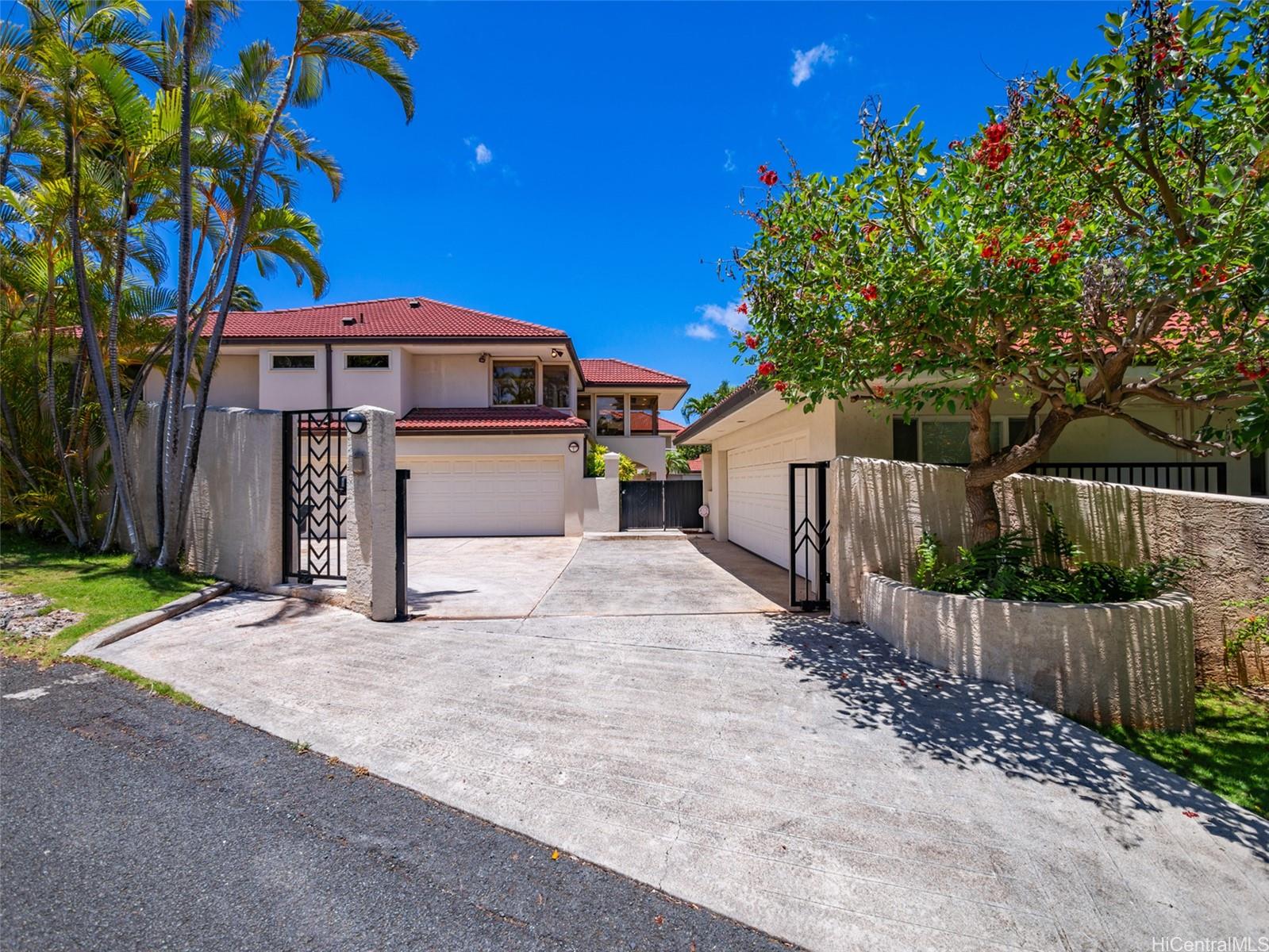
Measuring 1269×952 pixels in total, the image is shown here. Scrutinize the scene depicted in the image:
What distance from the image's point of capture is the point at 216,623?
6.11 meters

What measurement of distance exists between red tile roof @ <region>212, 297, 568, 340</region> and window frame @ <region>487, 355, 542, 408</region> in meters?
0.96

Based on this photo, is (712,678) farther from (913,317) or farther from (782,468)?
(782,468)

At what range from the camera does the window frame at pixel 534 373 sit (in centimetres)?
1814

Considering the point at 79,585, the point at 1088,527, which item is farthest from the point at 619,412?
the point at 1088,527

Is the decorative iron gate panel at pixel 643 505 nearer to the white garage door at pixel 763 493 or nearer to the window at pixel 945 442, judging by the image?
the white garage door at pixel 763 493

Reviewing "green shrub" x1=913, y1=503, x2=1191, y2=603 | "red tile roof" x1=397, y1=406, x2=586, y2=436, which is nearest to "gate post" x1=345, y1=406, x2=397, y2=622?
"green shrub" x1=913, y1=503, x2=1191, y2=603

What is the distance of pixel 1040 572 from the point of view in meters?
5.24

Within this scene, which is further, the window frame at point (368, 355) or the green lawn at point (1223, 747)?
the window frame at point (368, 355)

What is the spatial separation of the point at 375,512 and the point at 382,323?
1419 cm

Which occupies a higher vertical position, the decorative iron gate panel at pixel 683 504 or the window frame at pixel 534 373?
the window frame at pixel 534 373

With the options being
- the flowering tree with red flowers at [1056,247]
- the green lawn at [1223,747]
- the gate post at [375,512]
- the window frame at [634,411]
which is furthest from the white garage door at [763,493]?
the window frame at [634,411]

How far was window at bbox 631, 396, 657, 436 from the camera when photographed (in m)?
23.0

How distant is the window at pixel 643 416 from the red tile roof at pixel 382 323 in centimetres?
616

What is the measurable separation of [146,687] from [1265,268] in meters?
7.59
